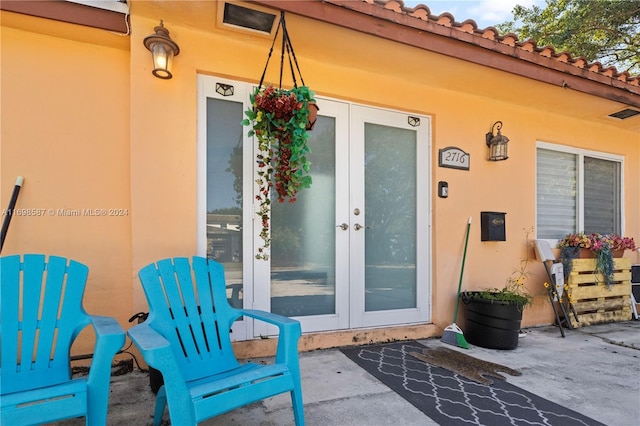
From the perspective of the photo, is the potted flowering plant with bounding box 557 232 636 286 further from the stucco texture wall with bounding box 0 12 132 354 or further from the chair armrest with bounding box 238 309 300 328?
the stucco texture wall with bounding box 0 12 132 354

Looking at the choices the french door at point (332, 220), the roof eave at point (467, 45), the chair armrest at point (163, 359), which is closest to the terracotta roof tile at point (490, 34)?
the roof eave at point (467, 45)

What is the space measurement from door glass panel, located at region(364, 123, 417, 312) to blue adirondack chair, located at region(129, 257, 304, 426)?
60.8 inches

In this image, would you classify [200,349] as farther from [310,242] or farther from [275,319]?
[310,242]

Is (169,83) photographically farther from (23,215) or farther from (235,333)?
(235,333)

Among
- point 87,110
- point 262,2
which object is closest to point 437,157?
point 262,2

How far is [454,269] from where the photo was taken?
3.44 m

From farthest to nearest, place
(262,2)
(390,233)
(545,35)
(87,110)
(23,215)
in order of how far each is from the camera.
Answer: (545,35)
(390,233)
(87,110)
(23,215)
(262,2)

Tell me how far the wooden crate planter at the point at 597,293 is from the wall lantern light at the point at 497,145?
1546 mm

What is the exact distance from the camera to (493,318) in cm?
303

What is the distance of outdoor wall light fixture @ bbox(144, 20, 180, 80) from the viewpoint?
227 cm

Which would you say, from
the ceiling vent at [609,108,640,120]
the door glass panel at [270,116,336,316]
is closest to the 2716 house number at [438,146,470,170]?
the door glass panel at [270,116,336,316]

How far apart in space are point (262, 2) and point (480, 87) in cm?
235

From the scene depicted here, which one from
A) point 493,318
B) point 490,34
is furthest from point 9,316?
point 490,34

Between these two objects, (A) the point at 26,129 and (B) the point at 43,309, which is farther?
(A) the point at 26,129
